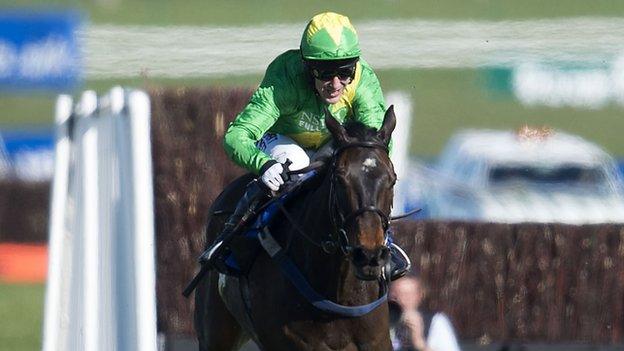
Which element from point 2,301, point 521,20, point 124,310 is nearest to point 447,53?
point 521,20

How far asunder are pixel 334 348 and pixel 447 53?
8.75 meters

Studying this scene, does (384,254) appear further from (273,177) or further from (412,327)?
(412,327)

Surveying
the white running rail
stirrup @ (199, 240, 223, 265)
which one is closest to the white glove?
stirrup @ (199, 240, 223, 265)

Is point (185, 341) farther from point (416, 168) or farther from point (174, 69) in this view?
point (416, 168)

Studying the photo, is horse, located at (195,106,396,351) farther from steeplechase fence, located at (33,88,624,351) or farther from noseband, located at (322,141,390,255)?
steeplechase fence, located at (33,88,624,351)

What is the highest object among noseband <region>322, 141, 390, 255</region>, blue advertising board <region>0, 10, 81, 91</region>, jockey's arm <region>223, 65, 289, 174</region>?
blue advertising board <region>0, 10, 81, 91</region>

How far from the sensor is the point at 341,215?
489 centimetres

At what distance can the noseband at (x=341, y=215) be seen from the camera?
475 centimetres

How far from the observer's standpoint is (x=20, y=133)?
717 inches

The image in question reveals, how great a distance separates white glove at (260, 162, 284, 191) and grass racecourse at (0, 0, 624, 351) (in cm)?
1128

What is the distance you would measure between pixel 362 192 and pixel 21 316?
9.03m

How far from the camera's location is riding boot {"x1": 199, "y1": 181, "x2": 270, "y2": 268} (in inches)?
228


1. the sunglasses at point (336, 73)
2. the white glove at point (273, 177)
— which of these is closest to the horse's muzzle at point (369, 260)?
the white glove at point (273, 177)

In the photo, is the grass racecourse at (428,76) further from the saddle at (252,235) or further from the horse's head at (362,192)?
the horse's head at (362,192)
